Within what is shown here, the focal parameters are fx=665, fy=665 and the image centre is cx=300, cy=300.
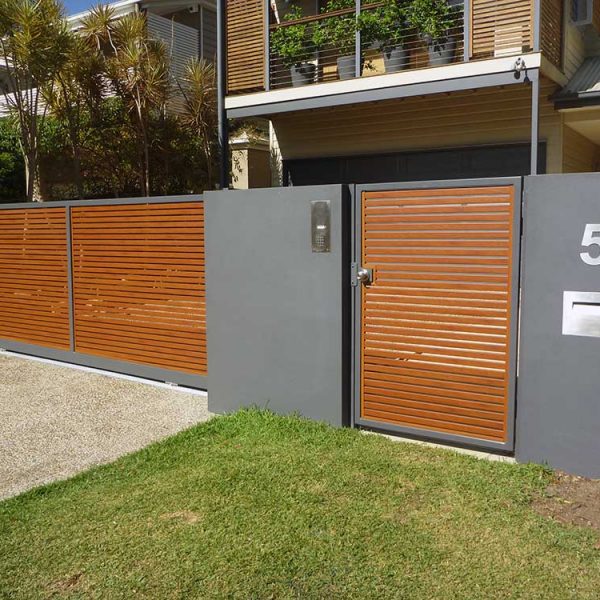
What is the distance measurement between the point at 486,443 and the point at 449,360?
22.9 inches

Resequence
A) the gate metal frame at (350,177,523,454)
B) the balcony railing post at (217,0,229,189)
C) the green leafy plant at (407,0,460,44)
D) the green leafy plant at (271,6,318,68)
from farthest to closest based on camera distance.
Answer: the balcony railing post at (217,0,229,189)
the green leafy plant at (271,6,318,68)
the green leafy plant at (407,0,460,44)
the gate metal frame at (350,177,523,454)

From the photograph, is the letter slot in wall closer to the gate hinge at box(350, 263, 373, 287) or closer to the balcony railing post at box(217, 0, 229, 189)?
the gate hinge at box(350, 263, 373, 287)

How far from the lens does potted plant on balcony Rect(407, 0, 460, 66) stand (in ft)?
30.1

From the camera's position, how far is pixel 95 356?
22.3 ft

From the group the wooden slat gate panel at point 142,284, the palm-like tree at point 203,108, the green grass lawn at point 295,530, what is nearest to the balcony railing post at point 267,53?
the palm-like tree at point 203,108

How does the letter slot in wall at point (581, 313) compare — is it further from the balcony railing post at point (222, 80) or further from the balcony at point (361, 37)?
the balcony railing post at point (222, 80)

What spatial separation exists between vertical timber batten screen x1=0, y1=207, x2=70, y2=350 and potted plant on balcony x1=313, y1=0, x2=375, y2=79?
5.17 metres

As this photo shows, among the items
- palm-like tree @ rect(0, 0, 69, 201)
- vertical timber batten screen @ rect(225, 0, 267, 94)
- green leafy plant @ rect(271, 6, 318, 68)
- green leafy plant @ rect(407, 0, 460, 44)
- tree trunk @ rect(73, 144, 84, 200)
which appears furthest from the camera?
tree trunk @ rect(73, 144, 84, 200)

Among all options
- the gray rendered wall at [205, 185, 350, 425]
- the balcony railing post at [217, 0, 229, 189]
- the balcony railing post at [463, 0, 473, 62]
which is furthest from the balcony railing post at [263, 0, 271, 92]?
the gray rendered wall at [205, 185, 350, 425]

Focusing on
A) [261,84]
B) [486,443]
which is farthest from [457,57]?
[486,443]

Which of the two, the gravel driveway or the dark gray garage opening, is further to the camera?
the dark gray garage opening

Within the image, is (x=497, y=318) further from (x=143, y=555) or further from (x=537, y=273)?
(x=143, y=555)

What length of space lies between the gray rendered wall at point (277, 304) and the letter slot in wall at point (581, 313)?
151 cm

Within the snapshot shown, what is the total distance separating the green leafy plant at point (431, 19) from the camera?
9156mm
